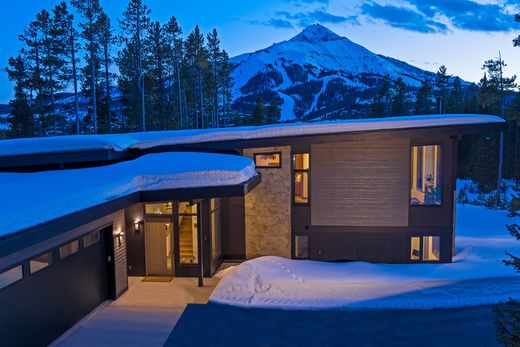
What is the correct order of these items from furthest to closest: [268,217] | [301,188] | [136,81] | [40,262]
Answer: [136,81] < [301,188] < [268,217] < [40,262]

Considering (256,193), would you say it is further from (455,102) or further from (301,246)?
(455,102)

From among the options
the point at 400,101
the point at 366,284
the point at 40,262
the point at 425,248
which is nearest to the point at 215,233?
the point at 366,284

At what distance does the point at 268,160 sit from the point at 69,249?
6216 millimetres

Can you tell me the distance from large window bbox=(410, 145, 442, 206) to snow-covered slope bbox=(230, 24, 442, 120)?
91.3 m

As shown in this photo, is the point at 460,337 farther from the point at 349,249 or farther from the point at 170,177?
the point at 170,177

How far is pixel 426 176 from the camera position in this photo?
1192cm

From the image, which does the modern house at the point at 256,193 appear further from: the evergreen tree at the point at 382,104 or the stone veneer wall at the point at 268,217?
the evergreen tree at the point at 382,104

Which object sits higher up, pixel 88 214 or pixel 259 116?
pixel 259 116

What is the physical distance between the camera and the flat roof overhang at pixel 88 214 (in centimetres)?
432

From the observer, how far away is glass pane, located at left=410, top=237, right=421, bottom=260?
12.1m

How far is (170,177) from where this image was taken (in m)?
8.52

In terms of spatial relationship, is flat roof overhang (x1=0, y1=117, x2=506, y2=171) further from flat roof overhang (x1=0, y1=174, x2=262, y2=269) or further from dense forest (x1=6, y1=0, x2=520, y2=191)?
dense forest (x1=6, y1=0, x2=520, y2=191)

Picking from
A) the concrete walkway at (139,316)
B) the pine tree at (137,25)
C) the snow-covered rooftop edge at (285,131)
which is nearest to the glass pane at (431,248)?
the snow-covered rooftop edge at (285,131)

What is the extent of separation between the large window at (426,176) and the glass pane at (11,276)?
1026 cm
